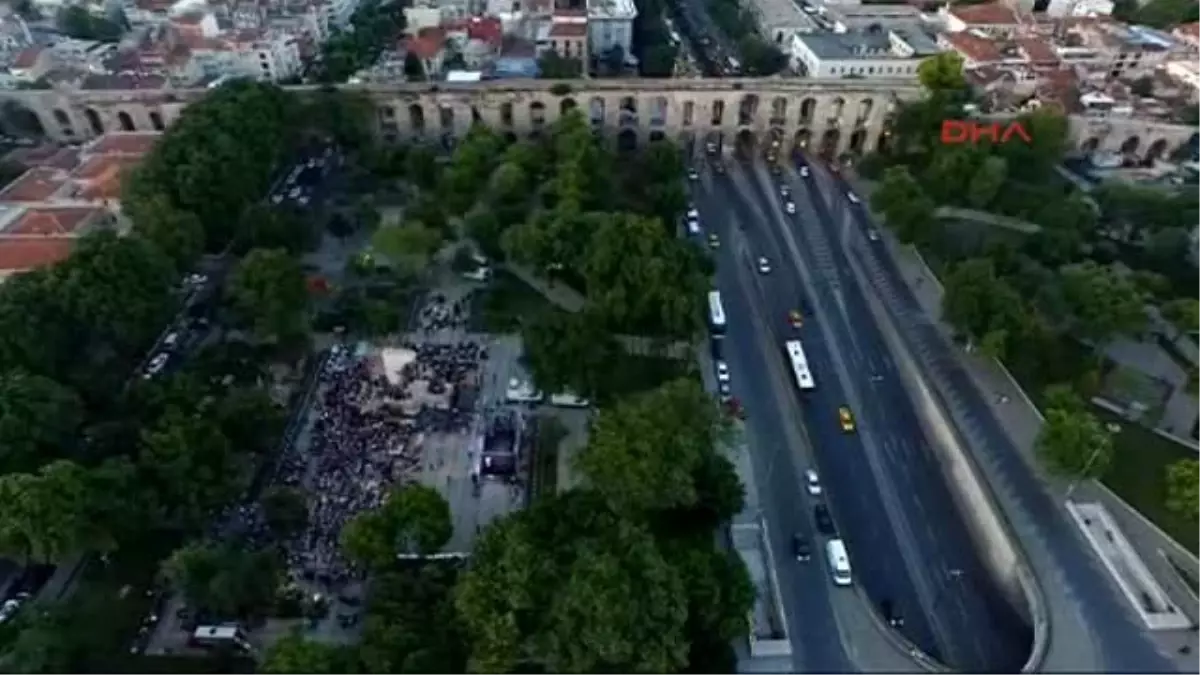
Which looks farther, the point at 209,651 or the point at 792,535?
the point at 792,535

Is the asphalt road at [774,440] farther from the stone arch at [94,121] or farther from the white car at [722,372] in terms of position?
the stone arch at [94,121]

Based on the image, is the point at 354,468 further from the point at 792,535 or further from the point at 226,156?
the point at 226,156

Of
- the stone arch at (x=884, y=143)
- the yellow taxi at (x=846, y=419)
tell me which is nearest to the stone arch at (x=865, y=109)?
the stone arch at (x=884, y=143)

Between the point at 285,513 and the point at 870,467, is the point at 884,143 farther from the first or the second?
the point at 285,513

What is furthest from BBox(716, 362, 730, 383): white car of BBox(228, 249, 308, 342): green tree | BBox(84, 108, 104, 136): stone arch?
BBox(84, 108, 104, 136): stone arch

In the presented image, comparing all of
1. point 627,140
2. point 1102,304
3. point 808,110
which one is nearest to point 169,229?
point 627,140

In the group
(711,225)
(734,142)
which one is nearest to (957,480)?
(711,225)
